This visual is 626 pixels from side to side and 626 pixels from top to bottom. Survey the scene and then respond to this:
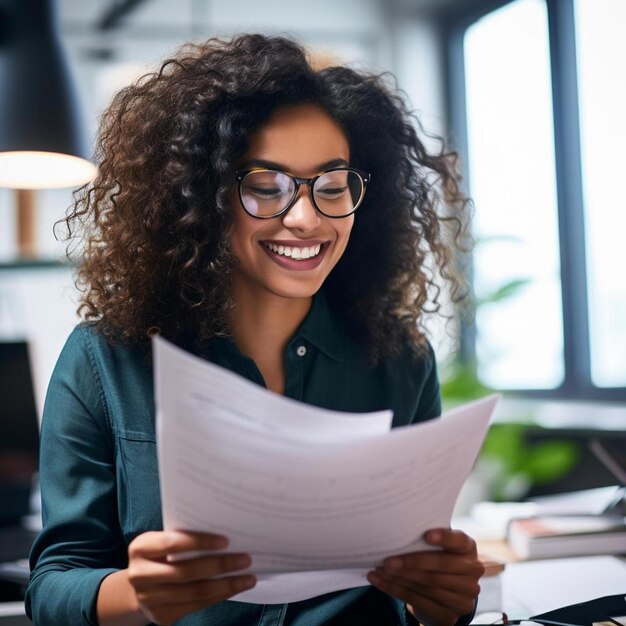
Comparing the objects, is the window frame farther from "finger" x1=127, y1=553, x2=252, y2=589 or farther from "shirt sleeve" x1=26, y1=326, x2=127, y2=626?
"finger" x1=127, y1=553, x2=252, y2=589

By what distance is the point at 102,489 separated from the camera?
107 centimetres

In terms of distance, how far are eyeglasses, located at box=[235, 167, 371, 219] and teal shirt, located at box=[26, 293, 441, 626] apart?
0.71 ft

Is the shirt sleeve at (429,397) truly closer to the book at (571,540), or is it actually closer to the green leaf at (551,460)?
the book at (571,540)

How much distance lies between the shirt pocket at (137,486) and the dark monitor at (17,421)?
Answer: 623 millimetres

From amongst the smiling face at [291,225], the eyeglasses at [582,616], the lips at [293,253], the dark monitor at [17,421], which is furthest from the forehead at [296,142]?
the dark monitor at [17,421]

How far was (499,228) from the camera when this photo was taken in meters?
3.61

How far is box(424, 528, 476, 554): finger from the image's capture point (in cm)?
83

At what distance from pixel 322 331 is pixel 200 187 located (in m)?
0.30

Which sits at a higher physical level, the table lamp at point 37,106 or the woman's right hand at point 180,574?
the table lamp at point 37,106

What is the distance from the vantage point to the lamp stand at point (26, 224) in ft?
12.3

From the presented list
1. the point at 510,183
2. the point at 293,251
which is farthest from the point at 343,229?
the point at 510,183

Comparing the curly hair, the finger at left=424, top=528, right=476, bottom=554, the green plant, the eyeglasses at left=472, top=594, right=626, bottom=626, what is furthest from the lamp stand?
the finger at left=424, top=528, right=476, bottom=554

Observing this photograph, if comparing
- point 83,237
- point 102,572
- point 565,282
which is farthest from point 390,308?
point 565,282

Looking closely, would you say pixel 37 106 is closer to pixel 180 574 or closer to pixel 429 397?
pixel 429 397
